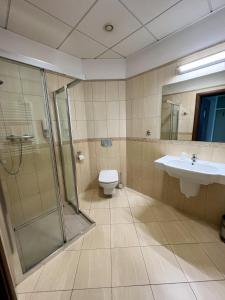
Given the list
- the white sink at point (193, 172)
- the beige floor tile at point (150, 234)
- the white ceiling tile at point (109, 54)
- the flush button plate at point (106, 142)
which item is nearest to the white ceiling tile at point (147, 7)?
the white ceiling tile at point (109, 54)

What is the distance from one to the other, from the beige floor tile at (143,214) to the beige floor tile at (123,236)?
0.56ft

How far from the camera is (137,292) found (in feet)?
3.42

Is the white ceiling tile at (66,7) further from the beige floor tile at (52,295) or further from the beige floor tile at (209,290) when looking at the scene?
the beige floor tile at (209,290)

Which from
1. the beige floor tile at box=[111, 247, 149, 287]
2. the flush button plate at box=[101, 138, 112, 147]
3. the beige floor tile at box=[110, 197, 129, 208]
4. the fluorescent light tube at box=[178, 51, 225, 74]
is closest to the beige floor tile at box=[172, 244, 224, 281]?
the beige floor tile at box=[111, 247, 149, 287]

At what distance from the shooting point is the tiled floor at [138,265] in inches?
41.1

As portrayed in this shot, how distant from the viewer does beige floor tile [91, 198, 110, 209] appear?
7.04 ft

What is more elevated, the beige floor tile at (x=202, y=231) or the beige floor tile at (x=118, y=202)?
the beige floor tile at (x=202, y=231)

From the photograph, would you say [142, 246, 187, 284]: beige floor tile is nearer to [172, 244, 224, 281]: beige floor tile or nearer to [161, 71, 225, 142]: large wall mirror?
[172, 244, 224, 281]: beige floor tile

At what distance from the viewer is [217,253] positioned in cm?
132

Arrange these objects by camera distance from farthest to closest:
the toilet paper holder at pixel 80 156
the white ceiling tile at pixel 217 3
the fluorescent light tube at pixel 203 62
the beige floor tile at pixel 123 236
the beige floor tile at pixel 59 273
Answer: the toilet paper holder at pixel 80 156 → the beige floor tile at pixel 123 236 → the fluorescent light tube at pixel 203 62 → the white ceiling tile at pixel 217 3 → the beige floor tile at pixel 59 273

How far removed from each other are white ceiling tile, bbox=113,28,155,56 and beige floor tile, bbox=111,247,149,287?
2.40 meters

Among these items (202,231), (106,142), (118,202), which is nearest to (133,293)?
(202,231)

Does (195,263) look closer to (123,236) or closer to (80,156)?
(123,236)

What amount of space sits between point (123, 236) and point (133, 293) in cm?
53
